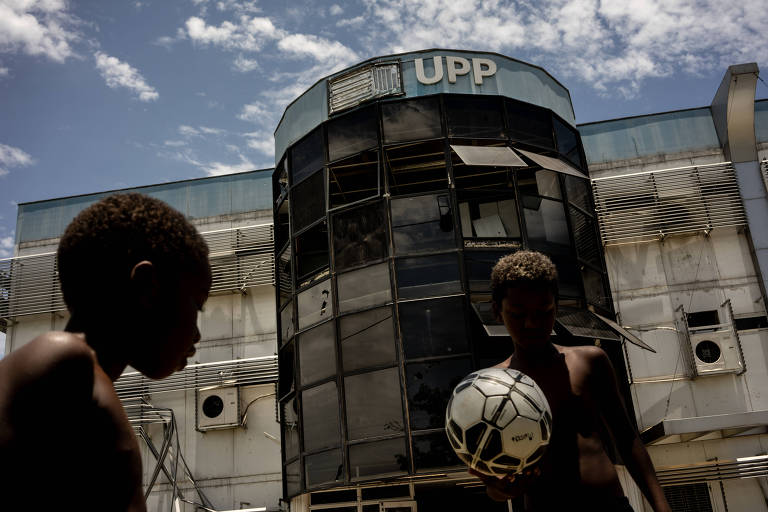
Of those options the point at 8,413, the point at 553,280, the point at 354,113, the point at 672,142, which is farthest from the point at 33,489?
the point at 672,142

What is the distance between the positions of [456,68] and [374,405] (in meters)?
8.12

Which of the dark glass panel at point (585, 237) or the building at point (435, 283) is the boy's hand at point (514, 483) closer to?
the building at point (435, 283)

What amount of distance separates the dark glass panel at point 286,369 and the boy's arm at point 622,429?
13.3 meters

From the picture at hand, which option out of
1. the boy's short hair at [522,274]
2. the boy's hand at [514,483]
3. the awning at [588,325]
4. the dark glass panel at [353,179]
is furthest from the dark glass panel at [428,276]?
the boy's hand at [514,483]

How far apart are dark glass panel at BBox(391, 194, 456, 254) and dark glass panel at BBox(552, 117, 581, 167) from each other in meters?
3.75

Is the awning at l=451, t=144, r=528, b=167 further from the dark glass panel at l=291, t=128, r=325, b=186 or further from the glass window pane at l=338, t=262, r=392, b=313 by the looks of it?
the dark glass panel at l=291, t=128, r=325, b=186

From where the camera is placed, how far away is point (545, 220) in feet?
51.8

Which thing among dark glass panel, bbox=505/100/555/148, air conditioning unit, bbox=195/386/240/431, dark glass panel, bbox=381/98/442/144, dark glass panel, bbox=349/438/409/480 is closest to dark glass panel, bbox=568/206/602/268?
dark glass panel, bbox=505/100/555/148

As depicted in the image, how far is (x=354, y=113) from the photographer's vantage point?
650 inches

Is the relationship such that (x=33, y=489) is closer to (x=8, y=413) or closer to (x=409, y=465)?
(x=8, y=413)

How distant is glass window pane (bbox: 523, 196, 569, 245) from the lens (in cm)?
1554

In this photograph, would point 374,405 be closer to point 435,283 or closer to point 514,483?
point 435,283

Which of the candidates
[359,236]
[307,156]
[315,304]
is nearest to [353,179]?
[307,156]

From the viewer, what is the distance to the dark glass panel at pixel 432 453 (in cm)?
1333
